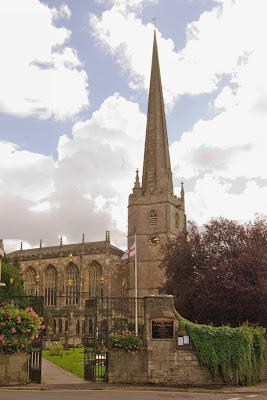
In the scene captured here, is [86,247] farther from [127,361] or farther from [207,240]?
[127,361]

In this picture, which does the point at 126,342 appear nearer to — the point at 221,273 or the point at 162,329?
the point at 162,329

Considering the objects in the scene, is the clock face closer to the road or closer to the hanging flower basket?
the hanging flower basket

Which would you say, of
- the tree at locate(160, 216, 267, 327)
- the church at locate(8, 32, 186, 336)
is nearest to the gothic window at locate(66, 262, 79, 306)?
the church at locate(8, 32, 186, 336)

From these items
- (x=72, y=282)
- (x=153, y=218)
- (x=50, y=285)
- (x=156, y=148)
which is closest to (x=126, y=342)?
(x=153, y=218)

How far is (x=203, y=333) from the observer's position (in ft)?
60.1

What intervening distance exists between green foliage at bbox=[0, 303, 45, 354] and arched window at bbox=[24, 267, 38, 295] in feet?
183

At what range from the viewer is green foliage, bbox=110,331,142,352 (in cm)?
1766

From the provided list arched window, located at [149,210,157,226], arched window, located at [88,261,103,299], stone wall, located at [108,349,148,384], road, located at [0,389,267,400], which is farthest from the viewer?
arched window, located at [88,261,103,299]

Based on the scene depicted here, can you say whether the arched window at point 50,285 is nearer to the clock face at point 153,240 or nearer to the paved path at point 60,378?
the clock face at point 153,240

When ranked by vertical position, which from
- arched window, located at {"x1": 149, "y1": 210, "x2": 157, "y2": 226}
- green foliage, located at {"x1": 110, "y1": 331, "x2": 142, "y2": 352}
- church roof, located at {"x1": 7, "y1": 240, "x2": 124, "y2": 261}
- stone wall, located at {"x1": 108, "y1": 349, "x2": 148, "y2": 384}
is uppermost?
arched window, located at {"x1": 149, "y1": 210, "x2": 157, "y2": 226}

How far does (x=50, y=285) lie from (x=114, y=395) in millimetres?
57861

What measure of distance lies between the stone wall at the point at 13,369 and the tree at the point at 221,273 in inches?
467

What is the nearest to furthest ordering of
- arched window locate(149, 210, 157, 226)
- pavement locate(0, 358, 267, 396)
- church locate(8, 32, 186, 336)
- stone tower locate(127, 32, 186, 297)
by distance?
pavement locate(0, 358, 267, 396), stone tower locate(127, 32, 186, 297), church locate(8, 32, 186, 336), arched window locate(149, 210, 157, 226)

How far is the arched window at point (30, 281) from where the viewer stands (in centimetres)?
7206
